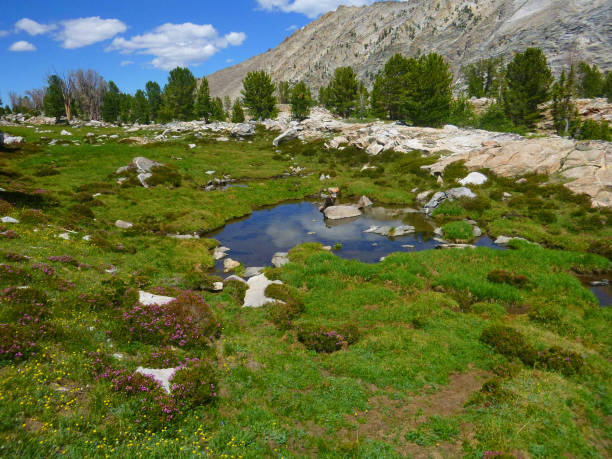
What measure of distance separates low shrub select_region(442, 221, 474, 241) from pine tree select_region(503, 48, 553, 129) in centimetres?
5855

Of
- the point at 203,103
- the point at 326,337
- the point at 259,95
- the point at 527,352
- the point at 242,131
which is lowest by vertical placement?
the point at 527,352

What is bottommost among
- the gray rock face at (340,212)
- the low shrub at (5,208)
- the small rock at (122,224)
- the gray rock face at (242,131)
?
the gray rock face at (340,212)

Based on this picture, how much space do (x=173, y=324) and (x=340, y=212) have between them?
27303 millimetres

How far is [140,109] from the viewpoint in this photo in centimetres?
13525

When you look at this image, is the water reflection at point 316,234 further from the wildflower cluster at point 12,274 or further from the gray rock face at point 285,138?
the gray rock face at point 285,138

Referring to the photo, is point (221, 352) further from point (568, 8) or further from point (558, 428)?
point (568, 8)

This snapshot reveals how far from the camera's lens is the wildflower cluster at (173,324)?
39.4 feet

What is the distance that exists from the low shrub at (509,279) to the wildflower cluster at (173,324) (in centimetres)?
1757

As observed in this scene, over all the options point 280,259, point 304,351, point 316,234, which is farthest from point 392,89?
point 304,351

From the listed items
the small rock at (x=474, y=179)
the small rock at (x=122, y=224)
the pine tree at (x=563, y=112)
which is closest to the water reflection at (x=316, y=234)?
the small rock at (x=122, y=224)

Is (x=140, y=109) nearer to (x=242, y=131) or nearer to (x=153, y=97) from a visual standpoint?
(x=153, y=97)

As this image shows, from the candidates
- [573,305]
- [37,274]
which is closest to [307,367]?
[37,274]

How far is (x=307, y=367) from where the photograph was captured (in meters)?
12.6

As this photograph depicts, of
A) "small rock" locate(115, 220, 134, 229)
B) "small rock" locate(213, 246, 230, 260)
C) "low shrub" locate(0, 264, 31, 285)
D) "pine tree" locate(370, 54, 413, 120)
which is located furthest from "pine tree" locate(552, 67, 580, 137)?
"low shrub" locate(0, 264, 31, 285)
